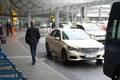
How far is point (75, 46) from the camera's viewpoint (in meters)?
15.1

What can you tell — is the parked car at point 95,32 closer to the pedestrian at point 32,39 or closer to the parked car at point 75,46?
the parked car at point 75,46

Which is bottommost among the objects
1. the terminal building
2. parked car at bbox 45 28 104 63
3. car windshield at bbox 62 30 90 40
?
the terminal building

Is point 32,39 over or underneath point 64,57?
over

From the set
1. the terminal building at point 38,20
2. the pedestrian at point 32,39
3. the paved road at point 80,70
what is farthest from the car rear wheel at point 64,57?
the pedestrian at point 32,39

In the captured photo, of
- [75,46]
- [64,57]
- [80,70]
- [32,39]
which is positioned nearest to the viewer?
[80,70]

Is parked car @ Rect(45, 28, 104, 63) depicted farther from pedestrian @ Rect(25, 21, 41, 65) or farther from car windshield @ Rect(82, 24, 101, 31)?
car windshield @ Rect(82, 24, 101, 31)

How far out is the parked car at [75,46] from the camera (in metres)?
15.0

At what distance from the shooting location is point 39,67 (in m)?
13.5

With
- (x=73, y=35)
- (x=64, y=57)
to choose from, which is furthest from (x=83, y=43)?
(x=73, y=35)

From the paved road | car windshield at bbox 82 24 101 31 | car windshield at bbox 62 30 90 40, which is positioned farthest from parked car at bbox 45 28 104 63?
car windshield at bbox 82 24 101 31

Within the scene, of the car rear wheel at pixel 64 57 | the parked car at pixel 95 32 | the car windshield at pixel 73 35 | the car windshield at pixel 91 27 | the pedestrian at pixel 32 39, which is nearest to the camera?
the pedestrian at pixel 32 39

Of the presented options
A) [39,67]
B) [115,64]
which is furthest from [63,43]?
[115,64]

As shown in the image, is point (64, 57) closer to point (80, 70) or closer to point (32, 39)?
point (32, 39)

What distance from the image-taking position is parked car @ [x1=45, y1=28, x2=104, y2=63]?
49.1 feet
